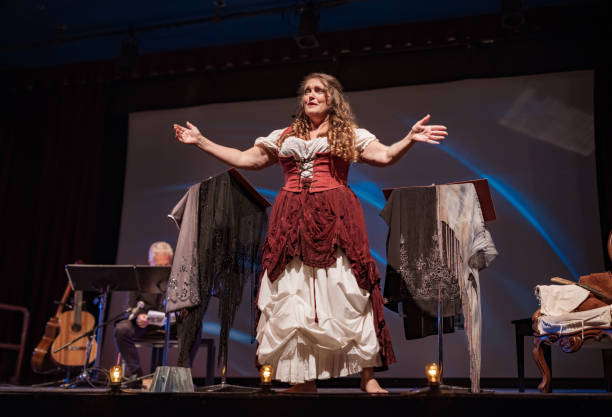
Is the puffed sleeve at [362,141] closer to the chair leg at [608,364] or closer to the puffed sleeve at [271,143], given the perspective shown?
the puffed sleeve at [271,143]

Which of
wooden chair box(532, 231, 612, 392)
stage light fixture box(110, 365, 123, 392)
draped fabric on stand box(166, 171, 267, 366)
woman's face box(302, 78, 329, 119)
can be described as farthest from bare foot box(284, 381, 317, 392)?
wooden chair box(532, 231, 612, 392)

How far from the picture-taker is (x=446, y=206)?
310 centimetres

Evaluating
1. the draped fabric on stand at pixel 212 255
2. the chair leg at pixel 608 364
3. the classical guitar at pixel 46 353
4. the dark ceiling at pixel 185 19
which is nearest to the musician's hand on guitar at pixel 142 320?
the classical guitar at pixel 46 353

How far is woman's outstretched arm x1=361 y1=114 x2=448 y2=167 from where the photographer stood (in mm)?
2793

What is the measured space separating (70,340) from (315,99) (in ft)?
11.3

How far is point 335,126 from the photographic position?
118 inches

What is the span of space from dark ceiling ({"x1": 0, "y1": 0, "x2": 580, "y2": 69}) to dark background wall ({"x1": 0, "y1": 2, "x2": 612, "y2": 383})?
0.36ft

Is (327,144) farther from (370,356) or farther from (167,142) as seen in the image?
(167,142)

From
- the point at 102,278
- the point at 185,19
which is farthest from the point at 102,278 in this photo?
the point at 185,19

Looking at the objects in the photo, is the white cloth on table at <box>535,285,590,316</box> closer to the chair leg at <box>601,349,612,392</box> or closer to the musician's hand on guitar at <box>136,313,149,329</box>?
the chair leg at <box>601,349,612,392</box>

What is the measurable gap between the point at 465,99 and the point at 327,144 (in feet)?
10.4

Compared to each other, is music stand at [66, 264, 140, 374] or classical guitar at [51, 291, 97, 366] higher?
music stand at [66, 264, 140, 374]

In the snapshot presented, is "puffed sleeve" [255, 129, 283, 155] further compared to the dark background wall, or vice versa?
the dark background wall

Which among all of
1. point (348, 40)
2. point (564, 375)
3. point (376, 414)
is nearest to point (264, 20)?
point (348, 40)
